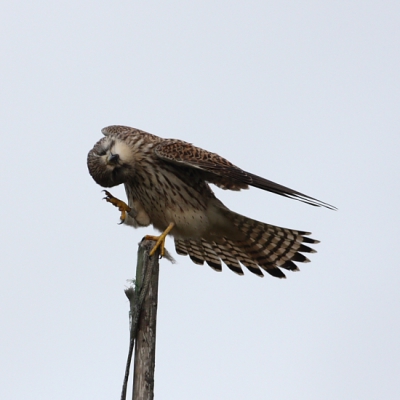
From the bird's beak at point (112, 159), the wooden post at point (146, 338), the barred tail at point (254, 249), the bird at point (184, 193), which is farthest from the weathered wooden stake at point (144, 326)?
the barred tail at point (254, 249)

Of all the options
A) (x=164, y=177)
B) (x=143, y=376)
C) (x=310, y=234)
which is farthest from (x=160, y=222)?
(x=143, y=376)

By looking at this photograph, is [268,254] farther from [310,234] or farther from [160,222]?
[160,222]

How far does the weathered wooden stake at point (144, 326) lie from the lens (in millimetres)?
4246

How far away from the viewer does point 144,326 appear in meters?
4.44

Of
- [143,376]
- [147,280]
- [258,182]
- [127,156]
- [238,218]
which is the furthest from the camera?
[238,218]

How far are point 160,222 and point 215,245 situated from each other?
918 millimetres

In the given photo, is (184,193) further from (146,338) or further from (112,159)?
A: (146,338)

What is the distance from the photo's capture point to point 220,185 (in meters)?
6.73

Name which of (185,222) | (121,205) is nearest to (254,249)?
(185,222)

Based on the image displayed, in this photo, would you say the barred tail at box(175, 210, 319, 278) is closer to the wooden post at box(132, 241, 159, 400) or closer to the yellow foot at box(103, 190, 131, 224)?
the yellow foot at box(103, 190, 131, 224)

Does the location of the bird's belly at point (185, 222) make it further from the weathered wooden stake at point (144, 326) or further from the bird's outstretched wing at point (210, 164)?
the weathered wooden stake at point (144, 326)

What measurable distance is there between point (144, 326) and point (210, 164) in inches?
85.6

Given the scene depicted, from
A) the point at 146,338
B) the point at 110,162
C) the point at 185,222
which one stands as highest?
the point at 110,162

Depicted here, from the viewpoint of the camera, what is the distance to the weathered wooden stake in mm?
4246
